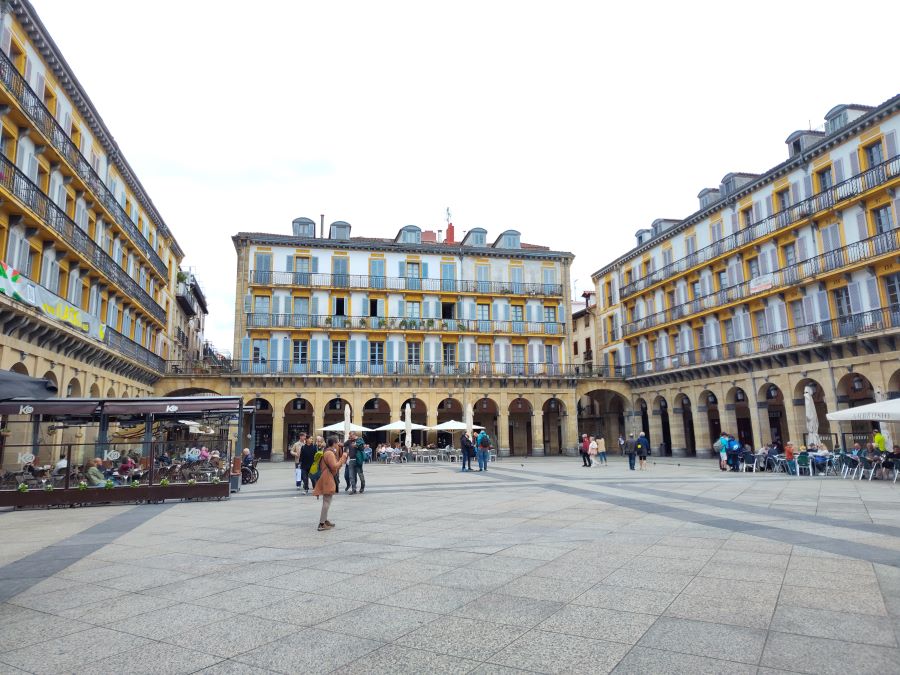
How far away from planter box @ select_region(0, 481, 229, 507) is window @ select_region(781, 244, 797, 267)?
92.0ft

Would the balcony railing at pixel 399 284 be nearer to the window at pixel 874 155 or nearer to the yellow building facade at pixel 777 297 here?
the yellow building facade at pixel 777 297

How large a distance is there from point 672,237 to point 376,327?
20.5 m

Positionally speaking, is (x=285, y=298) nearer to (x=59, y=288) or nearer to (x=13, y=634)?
(x=59, y=288)

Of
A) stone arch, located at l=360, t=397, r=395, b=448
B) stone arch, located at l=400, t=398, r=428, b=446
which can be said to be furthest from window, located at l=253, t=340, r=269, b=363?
stone arch, located at l=400, t=398, r=428, b=446

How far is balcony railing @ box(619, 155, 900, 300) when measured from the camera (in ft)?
80.4

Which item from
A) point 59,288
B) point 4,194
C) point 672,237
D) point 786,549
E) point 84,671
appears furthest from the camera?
point 672,237

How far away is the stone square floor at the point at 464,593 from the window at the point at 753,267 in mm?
23266

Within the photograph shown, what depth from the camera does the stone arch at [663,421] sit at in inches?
1576

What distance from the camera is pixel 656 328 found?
3934cm

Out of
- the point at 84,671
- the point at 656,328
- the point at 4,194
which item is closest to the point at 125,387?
the point at 4,194

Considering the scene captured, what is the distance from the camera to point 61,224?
20.9m

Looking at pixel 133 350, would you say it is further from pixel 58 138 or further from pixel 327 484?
pixel 327 484

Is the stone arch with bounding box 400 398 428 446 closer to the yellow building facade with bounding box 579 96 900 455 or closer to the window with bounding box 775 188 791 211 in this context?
the yellow building facade with bounding box 579 96 900 455

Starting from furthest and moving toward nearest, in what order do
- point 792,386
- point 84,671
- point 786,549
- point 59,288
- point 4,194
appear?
point 792,386 → point 59,288 → point 4,194 → point 786,549 → point 84,671
